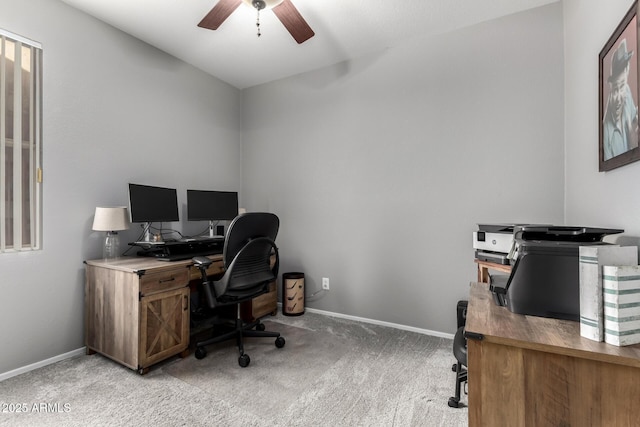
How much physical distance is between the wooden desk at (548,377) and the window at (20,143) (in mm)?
2711

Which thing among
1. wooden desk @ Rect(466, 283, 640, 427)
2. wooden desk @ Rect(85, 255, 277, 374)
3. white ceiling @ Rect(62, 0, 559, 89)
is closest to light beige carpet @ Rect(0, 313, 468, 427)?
wooden desk @ Rect(85, 255, 277, 374)

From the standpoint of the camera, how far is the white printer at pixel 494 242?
175 centimetres

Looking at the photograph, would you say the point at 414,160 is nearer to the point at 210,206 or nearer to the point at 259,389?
the point at 210,206

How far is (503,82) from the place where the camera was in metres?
2.37

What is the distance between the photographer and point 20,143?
198 cm

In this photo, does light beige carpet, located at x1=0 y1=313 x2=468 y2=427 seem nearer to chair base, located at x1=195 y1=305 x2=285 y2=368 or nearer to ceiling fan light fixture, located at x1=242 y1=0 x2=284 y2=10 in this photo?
chair base, located at x1=195 y1=305 x2=285 y2=368

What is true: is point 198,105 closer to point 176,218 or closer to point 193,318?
point 176,218

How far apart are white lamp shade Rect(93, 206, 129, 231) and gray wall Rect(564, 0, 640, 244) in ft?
9.70

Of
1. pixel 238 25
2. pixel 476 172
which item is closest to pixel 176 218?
pixel 238 25

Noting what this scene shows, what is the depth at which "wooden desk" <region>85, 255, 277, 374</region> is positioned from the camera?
1947 millimetres

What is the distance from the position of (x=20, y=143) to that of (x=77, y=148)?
1.03 ft

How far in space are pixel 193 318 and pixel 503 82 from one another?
135 inches

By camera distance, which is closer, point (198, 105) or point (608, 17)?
point (608, 17)

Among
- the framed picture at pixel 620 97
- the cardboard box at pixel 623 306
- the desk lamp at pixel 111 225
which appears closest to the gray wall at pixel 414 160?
the framed picture at pixel 620 97
